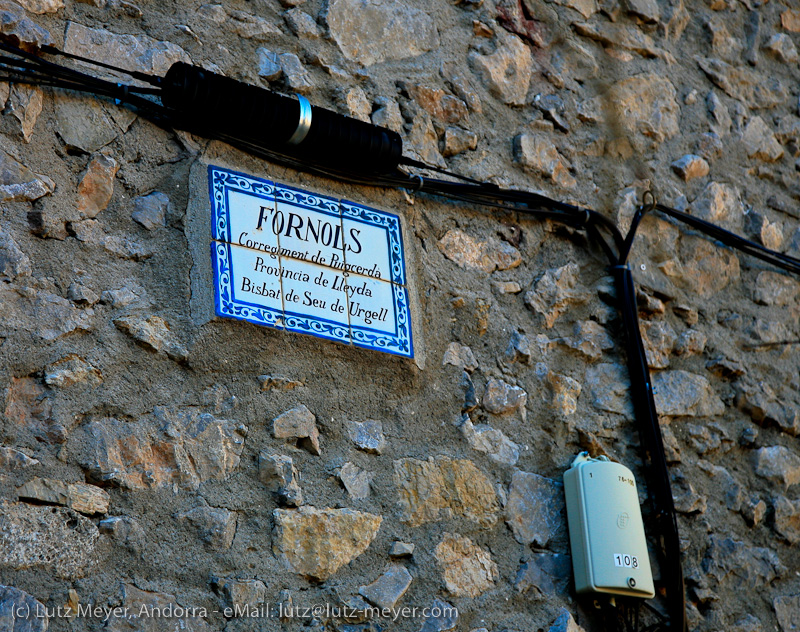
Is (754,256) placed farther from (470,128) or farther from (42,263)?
(42,263)

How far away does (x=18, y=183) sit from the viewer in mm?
2027

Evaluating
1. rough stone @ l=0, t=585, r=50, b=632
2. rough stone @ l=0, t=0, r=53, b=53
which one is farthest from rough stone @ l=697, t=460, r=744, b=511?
rough stone @ l=0, t=0, r=53, b=53

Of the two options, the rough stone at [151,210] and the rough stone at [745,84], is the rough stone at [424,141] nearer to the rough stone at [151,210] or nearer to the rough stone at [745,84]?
the rough stone at [151,210]

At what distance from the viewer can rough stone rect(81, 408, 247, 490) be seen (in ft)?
6.26

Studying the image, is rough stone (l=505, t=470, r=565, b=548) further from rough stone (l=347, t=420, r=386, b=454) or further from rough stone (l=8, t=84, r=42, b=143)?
rough stone (l=8, t=84, r=42, b=143)

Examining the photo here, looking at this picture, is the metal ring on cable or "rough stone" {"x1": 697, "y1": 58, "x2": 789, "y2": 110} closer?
the metal ring on cable

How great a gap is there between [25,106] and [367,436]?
1075 millimetres

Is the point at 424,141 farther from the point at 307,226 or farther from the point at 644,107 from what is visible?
the point at 644,107

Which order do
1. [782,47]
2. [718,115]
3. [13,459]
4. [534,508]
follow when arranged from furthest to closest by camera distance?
[782,47] → [718,115] → [534,508] → [13,459]

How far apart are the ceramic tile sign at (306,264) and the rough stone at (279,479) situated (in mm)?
310

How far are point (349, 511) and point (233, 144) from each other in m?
0.93

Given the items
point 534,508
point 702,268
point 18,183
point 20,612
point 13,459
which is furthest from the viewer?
point 702,268

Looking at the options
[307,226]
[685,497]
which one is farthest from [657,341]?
[307,226]

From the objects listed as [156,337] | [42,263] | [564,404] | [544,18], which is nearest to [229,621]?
[156,337]
